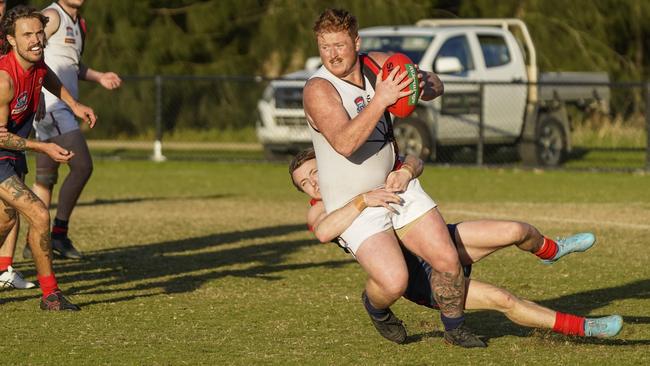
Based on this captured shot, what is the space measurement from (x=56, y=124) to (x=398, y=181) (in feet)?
16.6

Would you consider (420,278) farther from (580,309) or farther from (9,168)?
(9,168)

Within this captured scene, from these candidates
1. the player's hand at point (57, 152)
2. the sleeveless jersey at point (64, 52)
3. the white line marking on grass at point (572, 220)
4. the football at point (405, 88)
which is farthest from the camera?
the white line marking on grass at point (572, 220)

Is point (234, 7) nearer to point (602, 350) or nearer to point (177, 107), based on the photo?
point (177, 107)

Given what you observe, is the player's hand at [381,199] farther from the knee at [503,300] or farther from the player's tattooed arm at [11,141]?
the player's tattooed arm at [11,141]

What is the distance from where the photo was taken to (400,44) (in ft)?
71.9

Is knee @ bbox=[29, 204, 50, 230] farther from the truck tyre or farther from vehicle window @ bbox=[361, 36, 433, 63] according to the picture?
the truck tyre

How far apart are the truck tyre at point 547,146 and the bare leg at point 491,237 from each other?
14875 mm

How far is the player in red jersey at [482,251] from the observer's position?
291 inches

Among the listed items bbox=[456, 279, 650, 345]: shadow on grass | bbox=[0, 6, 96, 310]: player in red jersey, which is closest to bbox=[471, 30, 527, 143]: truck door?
bbox=[456, 279, 650, 345]: shadow on grass

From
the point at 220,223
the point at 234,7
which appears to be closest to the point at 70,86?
the point at 220,223

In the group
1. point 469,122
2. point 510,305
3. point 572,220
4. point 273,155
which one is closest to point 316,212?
point 510,305

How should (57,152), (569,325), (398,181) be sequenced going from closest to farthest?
(569,325), (398,181), (57,152)

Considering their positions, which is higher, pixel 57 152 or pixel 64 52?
pixel 57 152

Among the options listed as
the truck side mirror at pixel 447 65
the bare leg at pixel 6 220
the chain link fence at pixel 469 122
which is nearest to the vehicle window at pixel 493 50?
the chain link fence at pixel 469 122
